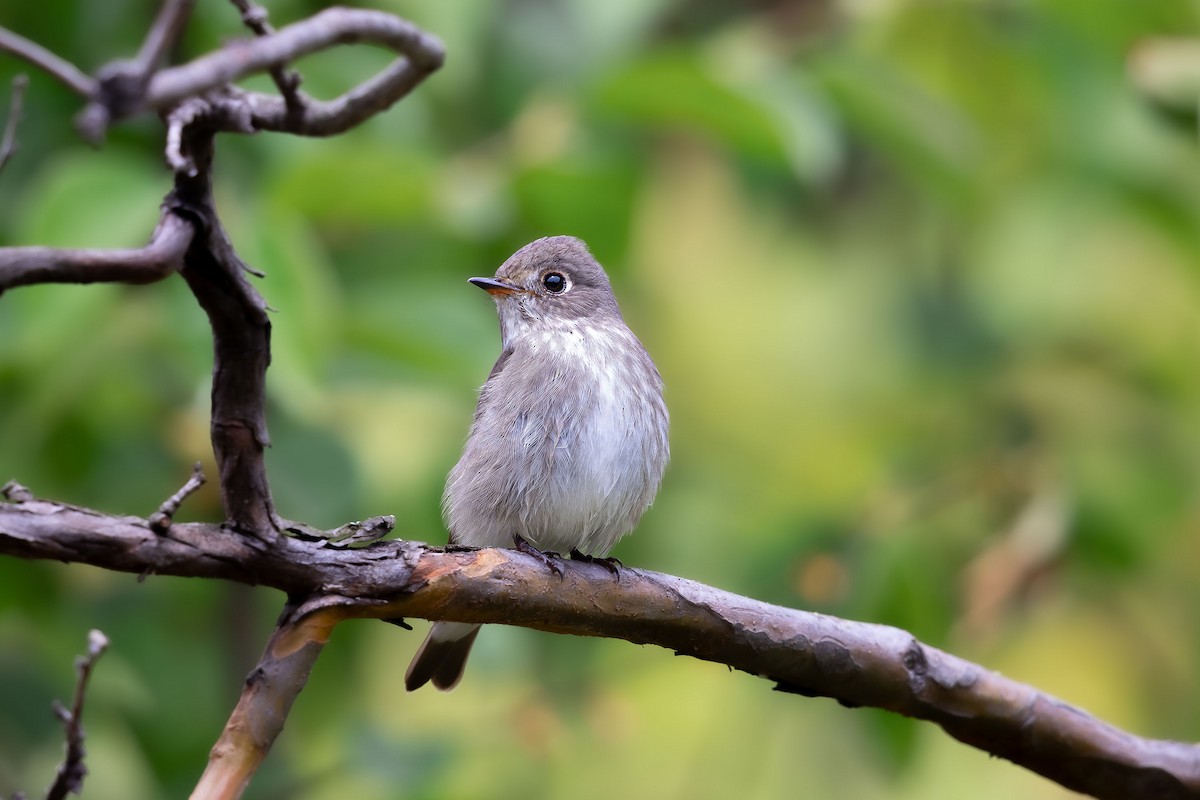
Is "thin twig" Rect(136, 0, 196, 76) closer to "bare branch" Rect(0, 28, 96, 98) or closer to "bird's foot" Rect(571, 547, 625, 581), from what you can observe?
"bare branch" Rect(0, 28, 96, 98)

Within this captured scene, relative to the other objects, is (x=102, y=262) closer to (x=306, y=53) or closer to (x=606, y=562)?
(x=306, y=53)

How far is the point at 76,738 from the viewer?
1.92m

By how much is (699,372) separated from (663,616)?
3167mm

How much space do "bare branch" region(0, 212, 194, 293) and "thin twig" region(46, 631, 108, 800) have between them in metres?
0.49

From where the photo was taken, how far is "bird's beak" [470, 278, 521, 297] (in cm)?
440

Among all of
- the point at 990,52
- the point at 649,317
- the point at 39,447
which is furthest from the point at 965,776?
the point at 39,447

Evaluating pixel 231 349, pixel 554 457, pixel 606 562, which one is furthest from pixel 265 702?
pixel 554 457

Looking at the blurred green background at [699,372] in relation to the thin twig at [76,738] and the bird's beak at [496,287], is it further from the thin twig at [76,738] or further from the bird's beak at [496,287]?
the thin twig at [76,738]

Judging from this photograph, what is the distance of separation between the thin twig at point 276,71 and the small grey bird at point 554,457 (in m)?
1.81

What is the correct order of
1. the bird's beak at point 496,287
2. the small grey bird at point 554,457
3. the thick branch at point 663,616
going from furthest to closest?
1. the bird's beak at point 496,287
2. the small grey bird at point 554,457
3. the thick branch at point 663,616

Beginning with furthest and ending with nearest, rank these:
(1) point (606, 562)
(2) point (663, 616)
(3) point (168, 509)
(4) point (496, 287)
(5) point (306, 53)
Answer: (4) point (496, 287), (1) point (606, 562), (2) point (663, 616), (3) point (168, 509), (5) point (306, 53)

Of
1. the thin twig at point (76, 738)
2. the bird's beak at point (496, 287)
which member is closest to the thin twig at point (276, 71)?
the thin twig at point (76, 738)

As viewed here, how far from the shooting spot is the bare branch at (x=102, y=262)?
1691mm

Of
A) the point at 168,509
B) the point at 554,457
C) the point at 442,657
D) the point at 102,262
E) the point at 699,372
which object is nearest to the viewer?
the point at 102,262
